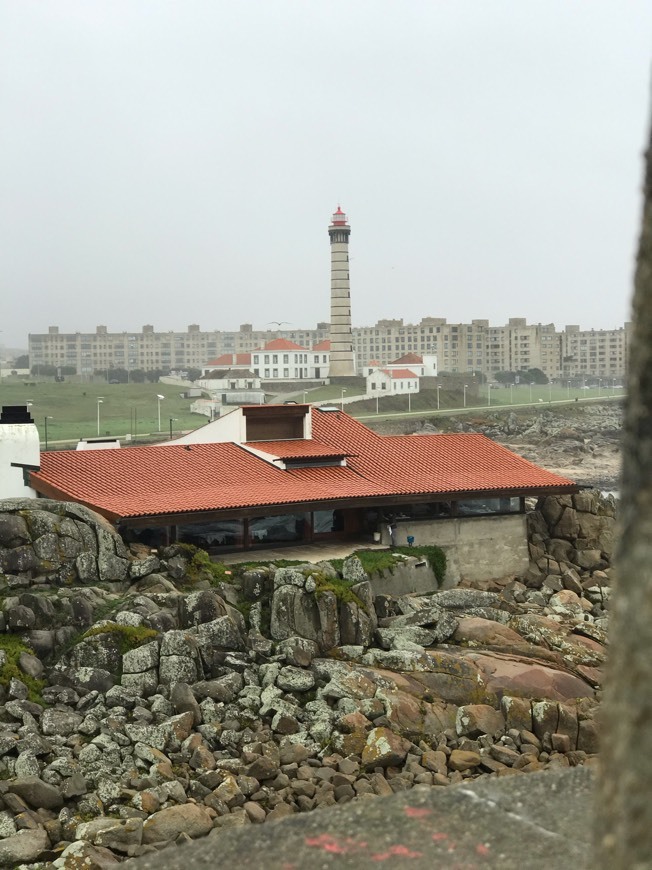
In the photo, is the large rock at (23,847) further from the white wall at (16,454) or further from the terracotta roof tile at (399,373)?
the terracotta roof tile at (399,373)

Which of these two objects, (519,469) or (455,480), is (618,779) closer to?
(455,480)

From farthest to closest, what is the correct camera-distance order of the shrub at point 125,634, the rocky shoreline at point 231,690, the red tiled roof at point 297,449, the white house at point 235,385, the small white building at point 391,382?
the white house at point 235,385, the small white building at point 391,382, the red tiled roof at point 297,449, the shrub at point 125,634, the rocky shoreline at point 231,690

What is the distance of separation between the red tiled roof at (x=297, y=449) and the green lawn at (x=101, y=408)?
45.4m

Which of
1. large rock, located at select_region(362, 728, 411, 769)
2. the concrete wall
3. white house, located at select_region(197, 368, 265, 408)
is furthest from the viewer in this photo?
white house, located at select_region(197, 368, 265, 408)

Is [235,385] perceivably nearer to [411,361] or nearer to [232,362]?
[232,362]

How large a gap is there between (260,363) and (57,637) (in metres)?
115

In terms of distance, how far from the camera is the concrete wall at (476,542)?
28.4 m

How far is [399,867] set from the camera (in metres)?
7.51

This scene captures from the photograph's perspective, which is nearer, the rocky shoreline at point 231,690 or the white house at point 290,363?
the rocky shoreline at point 231,690

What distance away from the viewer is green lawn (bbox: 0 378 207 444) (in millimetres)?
88875

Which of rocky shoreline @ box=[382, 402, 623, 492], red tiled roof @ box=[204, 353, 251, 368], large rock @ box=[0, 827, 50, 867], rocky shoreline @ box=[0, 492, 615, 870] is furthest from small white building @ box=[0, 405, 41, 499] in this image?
red tiled roof @ box=[204, 353, 251, 368]

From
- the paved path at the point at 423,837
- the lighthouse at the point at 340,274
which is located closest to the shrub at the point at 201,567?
the paved path at the point at 423,837

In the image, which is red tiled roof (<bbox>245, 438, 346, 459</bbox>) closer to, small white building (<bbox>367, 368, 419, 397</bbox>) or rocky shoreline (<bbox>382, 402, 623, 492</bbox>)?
rocky shoreline (<bbox>382, 402, 623, 492</bbox>)

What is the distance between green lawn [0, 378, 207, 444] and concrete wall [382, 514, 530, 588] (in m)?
50.0
